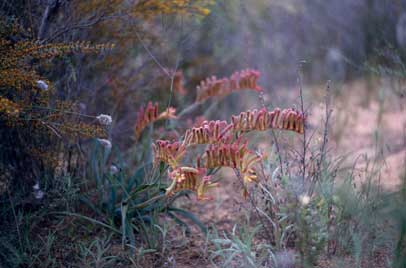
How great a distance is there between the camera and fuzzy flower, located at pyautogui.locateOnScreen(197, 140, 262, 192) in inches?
105

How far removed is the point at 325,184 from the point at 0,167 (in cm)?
212

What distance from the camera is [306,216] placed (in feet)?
8.21

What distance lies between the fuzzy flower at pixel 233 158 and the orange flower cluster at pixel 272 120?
7.0 inches

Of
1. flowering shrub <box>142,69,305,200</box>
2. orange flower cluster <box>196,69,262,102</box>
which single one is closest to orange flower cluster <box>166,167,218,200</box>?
flowering shrub <box>142,69,305,200</box>

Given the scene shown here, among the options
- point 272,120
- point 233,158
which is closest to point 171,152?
point 233,158

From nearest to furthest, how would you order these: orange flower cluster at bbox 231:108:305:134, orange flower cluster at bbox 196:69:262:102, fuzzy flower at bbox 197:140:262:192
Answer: fuzzy flower at bbox 197:140:262:192 < orange flower cluster at bbox 231:108:305:134 < orange flower cluster at bbox 196:69:262:102

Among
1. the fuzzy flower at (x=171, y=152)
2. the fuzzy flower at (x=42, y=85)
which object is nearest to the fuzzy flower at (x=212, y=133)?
the fuzzy flower at (x=171, y=152)

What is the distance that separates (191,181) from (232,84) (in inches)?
49.3

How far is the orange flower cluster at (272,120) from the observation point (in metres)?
2.79

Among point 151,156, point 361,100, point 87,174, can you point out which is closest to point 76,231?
point 87,174

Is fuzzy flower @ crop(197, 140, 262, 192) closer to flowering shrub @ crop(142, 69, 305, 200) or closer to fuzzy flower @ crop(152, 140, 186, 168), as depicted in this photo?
flowering shrub @ crop(142, 69, 305, 200)

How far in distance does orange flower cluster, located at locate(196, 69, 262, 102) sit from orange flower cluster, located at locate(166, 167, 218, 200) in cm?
114

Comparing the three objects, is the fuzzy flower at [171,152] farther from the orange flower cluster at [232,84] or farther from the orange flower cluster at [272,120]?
the orange flower cluster at [232,84]

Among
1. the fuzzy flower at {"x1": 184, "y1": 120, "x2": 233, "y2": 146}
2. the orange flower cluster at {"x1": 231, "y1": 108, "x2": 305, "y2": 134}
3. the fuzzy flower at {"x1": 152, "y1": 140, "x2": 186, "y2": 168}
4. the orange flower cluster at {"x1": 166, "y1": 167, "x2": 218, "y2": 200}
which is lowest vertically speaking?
the orange flower cluster at {"x1": 166, "y1": 167, "x2": 218, "y2": 200}
